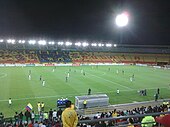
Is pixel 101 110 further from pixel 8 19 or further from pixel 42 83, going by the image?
pixel 8 19

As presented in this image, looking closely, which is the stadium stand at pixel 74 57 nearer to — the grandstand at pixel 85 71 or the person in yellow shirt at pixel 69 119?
the grandstand at pixel 85 71

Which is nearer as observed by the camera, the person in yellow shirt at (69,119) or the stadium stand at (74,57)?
the person in yellow shirt at (69,119)

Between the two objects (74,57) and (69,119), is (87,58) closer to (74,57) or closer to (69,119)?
(74,57)

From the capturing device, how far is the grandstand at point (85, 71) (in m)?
25.6

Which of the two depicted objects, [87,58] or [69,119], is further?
[87,58]

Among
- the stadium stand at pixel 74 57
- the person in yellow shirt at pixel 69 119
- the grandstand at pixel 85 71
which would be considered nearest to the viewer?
the person in yellow shirt at pixel 69 119

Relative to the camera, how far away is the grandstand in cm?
2556

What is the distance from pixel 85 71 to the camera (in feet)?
170

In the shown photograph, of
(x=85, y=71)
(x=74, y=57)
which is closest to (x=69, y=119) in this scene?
(x=85, y=71)

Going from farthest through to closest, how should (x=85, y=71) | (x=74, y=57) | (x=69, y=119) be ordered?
(x=74, y=57) < (x=85, y=71) < (x=69, y=119)

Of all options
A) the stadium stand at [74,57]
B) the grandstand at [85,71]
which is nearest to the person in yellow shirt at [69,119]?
the grandstand at [85,71]

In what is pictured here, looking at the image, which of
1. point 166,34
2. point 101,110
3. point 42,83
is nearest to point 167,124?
point 101,110

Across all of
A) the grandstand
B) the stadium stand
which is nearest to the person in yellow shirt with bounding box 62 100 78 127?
the grandstand

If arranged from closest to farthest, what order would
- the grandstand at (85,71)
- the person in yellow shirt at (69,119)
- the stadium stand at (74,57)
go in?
the person in yellow shirt at (69,119), the grandstand at (85,71), the stadium stand at (74,57)
